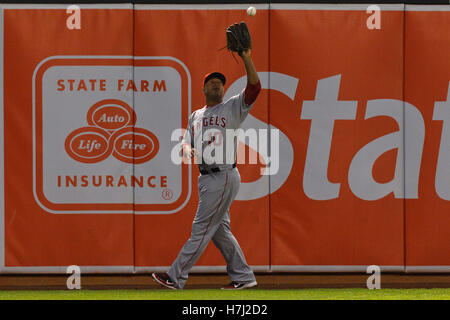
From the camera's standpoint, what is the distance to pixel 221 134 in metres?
5.85

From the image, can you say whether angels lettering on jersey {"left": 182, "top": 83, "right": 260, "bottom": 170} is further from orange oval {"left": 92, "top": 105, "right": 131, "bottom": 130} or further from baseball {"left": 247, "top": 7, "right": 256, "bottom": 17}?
orange oval {"left": 92, "top": 105, "right": 131, "bottom": 130}

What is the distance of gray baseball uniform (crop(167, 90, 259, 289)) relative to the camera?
5789mm

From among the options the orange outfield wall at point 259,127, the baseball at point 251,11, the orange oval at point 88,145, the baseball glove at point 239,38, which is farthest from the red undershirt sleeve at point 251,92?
the orange oval at point 88,145

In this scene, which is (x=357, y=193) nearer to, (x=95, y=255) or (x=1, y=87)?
(x=95, y=255)

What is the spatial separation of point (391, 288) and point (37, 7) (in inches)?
162

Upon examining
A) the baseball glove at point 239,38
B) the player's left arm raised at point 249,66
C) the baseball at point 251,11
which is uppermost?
the baseball at point 251,11

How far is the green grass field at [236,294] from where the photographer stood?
5.45 metres

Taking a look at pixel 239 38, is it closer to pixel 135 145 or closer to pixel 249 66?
pixel 249 66

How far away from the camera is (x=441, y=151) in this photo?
6.77 meters

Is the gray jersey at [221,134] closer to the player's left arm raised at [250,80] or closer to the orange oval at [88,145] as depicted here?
the player's left arm raised at [250,80]

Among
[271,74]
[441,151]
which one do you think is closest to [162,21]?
[271,74]

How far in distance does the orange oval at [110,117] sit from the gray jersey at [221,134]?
43.1 inches

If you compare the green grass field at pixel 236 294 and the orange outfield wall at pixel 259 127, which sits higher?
the orange outfield wall at pixel 259 127

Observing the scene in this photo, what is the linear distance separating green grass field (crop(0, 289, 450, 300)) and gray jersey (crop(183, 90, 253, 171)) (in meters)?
1.03
